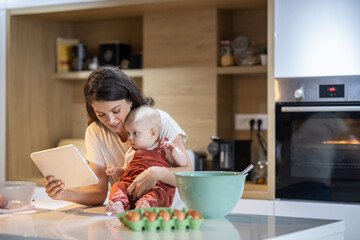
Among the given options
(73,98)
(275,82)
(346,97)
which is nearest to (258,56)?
(275,82)

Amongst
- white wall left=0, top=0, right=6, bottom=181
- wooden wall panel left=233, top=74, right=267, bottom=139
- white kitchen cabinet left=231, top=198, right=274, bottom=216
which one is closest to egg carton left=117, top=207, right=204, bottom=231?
white kitchen cabinet left=231, top=198, right=274, bottom=216

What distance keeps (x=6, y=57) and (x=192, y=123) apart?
4.19 feet

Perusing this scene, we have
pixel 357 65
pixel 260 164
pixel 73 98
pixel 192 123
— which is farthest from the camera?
pixel 73 98

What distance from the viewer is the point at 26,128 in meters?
3.74

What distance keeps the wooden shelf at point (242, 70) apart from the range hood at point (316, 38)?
34cm

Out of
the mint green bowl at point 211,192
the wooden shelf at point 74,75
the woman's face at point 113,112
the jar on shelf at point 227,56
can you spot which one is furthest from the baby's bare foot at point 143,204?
the wooden shelf at point 74,75

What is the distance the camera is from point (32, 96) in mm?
3795

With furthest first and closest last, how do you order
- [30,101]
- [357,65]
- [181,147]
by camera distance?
[30,101], [357,65], [181,147]

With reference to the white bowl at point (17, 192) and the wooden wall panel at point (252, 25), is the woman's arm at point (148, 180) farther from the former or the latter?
the wooden wall panel at point (252, 25)

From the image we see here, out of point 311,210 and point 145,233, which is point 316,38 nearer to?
point 311,210

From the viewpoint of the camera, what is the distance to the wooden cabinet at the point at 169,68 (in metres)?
3.44

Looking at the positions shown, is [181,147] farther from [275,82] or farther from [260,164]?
[260,164]

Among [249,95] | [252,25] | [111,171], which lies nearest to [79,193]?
[111,171]

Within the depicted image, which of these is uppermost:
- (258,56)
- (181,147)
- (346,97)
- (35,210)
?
(258,56)
